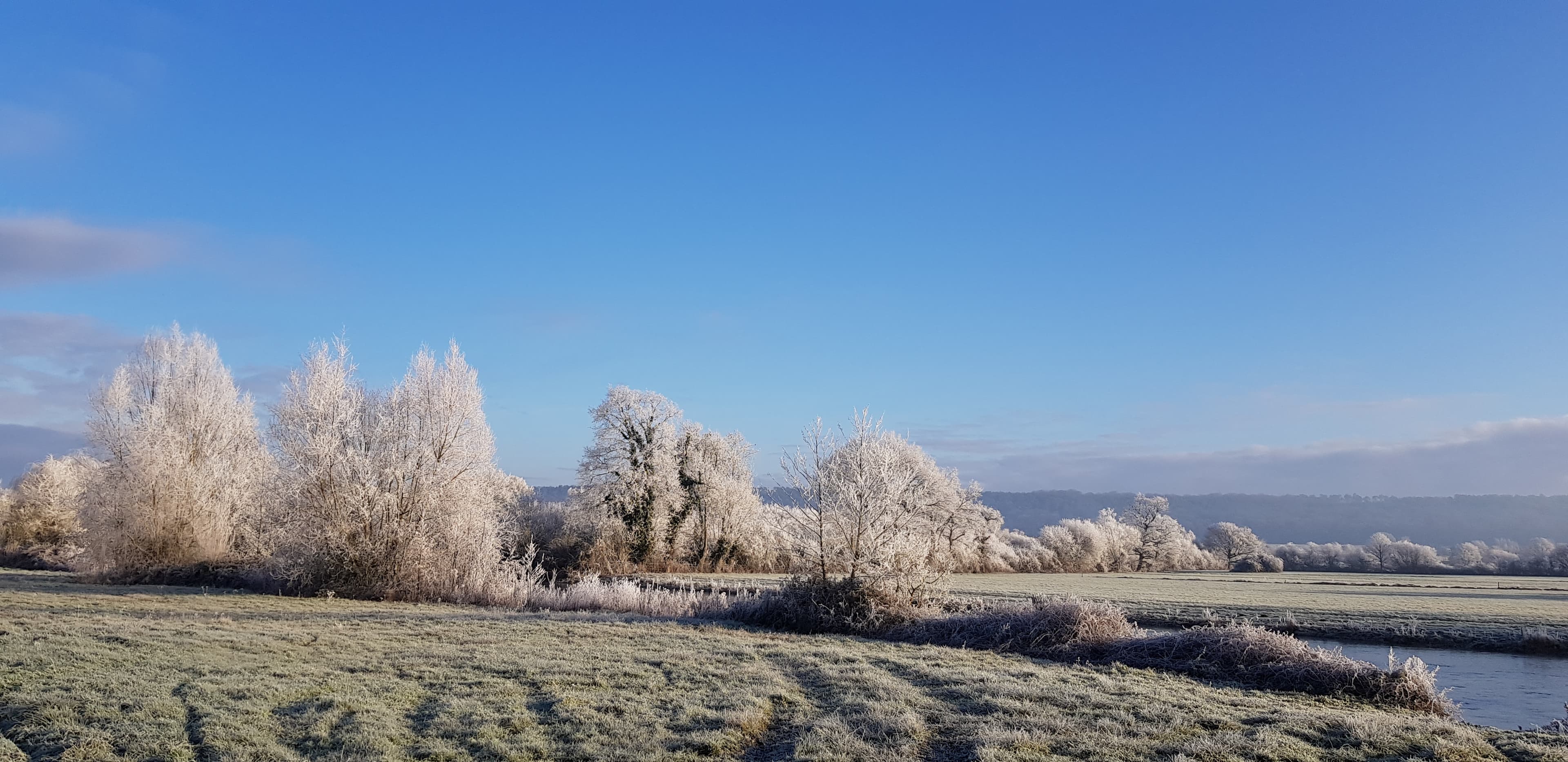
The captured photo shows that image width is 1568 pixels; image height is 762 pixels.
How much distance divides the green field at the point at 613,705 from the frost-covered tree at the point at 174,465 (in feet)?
46.7

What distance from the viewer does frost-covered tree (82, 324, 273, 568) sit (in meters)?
25.9

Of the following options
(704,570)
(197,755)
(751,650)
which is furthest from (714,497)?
(197,755)

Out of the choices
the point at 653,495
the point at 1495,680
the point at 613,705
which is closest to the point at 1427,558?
the point at 653,495

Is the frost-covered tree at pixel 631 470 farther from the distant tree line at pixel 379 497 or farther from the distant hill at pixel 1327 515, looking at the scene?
the distant hill at pixel 1327 515

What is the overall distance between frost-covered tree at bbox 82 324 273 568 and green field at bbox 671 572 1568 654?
19732mm

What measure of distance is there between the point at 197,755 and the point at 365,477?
1726cm

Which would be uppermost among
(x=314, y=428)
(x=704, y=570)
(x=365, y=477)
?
(x=314, y=428)

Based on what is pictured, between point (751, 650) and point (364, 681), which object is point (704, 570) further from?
point (364, 681)

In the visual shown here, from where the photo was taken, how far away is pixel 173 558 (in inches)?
1046

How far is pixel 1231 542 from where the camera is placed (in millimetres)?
84312

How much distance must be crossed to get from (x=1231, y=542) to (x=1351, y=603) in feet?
192

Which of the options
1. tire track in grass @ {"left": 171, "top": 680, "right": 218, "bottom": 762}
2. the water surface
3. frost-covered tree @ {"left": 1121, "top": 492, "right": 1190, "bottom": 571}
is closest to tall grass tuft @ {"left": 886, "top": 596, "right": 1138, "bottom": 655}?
the water surface

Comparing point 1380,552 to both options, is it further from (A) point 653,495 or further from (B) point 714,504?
(A) point 653,495

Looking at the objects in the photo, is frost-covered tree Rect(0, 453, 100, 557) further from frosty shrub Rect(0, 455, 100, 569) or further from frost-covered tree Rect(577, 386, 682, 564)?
frost-covered tree Rect(577, 386, 682, 564)
